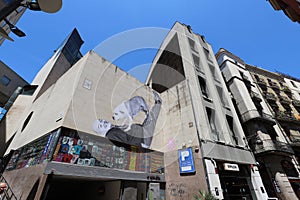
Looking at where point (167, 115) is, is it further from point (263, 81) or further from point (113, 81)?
point (263, 81)

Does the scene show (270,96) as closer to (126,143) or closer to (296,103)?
(296,103)

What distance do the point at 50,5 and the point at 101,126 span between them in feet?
21.0

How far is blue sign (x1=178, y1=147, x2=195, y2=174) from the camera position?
9.20 m

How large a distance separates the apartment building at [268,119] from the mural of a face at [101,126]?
1575cm

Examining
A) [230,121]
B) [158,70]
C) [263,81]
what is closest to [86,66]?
[158,70]

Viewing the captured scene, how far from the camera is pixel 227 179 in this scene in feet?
33.9

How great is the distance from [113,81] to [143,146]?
18.2 feet

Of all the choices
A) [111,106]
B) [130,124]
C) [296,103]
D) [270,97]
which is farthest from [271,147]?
[111,106]

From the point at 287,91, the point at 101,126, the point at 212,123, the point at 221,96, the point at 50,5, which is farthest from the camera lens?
the point at 287,91

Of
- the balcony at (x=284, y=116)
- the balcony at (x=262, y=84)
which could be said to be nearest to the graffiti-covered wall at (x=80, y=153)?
the balcony at (x=284, y=116)

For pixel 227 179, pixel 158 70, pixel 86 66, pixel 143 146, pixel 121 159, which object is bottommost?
pixel 227 179

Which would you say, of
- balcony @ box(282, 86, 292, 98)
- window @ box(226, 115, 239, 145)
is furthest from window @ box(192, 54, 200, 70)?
balcony @ box(282, 86, 292, 98)

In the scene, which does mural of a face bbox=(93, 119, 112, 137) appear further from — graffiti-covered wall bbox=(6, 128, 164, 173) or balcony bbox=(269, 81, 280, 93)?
balcony bbox=(269, 81, 280, 93)

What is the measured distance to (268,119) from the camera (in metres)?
17.0
